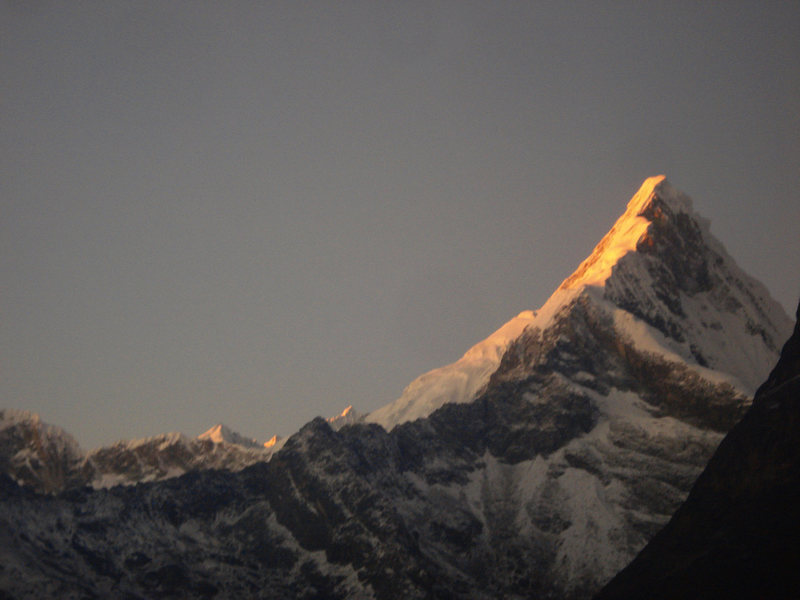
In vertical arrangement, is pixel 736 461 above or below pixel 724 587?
above

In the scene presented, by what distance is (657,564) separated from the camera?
196375 mm

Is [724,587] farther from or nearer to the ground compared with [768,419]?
nearer to the ground

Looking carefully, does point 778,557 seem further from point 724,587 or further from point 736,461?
point 736,461

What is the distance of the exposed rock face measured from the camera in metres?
166

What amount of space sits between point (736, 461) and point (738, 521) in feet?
55.7

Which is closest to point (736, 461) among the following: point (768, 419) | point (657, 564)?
point (768, 419)

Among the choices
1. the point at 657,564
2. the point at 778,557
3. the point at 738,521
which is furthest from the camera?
the point at 657,564

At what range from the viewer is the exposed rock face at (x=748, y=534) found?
545ft

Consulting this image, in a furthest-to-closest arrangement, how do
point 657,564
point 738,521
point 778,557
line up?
point 657,564
point 738,521
point 778,557

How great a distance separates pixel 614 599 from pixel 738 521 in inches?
1087

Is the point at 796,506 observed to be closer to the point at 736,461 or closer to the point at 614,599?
the point at 736,461

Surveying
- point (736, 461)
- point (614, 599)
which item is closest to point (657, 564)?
point (614, 599)

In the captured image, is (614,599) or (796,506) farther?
(614,599)

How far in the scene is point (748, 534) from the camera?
7003 inches
